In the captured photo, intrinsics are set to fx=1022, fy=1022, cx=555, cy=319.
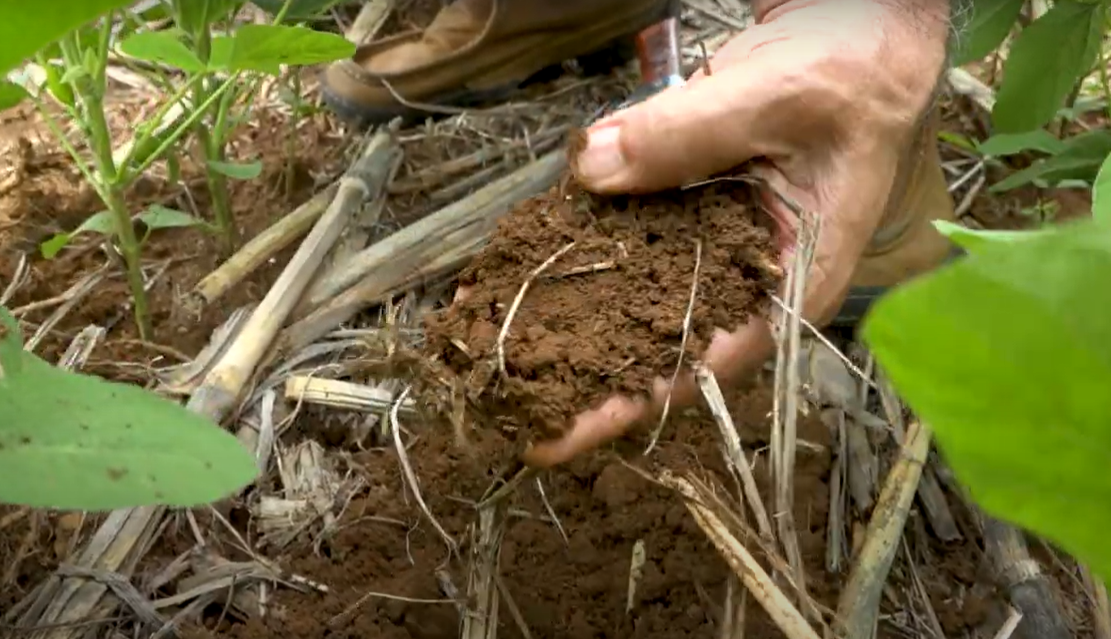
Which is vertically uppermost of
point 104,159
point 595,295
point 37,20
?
point 37,20

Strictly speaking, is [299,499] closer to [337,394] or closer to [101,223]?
[337,394]

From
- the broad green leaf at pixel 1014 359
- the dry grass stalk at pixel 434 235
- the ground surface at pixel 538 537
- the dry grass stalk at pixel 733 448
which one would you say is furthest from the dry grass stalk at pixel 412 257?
the broad green leaf at pixel 1014 359

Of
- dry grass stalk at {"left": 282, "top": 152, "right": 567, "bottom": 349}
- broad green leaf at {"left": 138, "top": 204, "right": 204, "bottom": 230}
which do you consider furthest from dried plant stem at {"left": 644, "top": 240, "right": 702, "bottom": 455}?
broad green leaf at {"left": 138, "top": 204, "right": 204, "bottom": 230}

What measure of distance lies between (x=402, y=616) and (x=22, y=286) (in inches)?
28.8

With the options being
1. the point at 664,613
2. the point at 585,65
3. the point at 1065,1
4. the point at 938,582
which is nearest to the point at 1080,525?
the point at 664,613

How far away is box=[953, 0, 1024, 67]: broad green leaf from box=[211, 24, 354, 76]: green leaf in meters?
0.78

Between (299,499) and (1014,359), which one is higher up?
(1014,359)

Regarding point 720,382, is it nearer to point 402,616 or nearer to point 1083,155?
point 402,616

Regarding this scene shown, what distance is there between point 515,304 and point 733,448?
0.69 feet

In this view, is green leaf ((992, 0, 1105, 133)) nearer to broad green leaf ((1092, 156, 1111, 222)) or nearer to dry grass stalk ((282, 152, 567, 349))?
dry grass stalk ((282, 152, 567, 349))

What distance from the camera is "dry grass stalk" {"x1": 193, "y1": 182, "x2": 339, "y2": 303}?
1321 millimetres

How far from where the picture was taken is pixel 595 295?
858 millimetres

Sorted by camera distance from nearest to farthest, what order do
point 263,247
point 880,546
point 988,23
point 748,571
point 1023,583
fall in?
point 748,571, point 880,546, point 1023,583, point 988,23, point 263,247

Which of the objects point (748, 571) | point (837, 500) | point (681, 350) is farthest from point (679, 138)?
point (837, 500)
